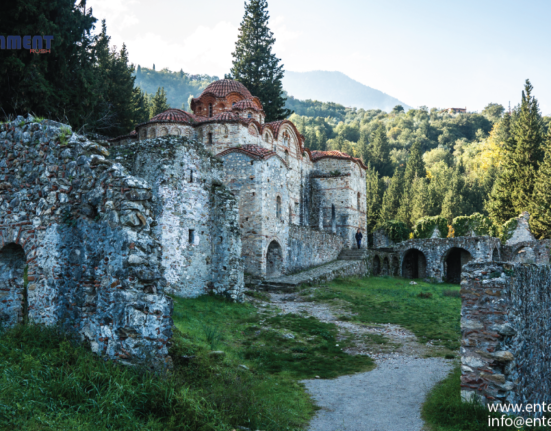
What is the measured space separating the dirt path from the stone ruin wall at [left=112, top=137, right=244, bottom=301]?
14.5 feet

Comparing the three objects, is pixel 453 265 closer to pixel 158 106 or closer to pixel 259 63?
pixel 259 63

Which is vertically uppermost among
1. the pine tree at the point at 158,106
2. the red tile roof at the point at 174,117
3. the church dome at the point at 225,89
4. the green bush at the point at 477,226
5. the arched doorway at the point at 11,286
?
the pine tree at the point at 158,106

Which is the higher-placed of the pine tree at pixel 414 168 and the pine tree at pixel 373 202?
the pine tree at pixel 414 168

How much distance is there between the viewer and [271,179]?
19.1 m

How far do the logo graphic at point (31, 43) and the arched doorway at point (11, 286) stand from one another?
1079 centimetres

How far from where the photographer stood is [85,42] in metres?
19.3

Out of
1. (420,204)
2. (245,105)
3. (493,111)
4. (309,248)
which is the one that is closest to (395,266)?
(309,248)

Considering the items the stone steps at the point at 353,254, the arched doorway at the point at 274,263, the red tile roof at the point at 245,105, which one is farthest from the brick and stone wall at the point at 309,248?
the red tile roof at the point at 245,105

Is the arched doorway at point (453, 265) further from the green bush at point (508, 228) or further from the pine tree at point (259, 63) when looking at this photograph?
the pine tree at point (259, 63)

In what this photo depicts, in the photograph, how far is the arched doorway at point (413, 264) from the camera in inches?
1255

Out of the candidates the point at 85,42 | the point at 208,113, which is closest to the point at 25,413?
the point at 85,42

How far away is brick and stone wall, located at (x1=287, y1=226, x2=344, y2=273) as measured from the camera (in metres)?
21.7

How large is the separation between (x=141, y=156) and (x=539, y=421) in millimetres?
11054

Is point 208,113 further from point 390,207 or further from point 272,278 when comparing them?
point 390,207
